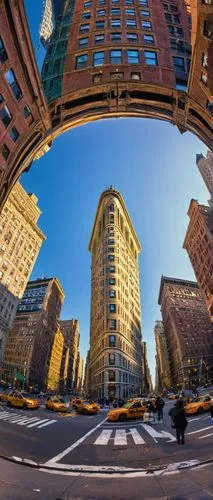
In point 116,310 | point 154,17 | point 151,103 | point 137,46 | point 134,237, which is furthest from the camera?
point 134,237

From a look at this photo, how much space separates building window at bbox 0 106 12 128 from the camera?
2252 cm

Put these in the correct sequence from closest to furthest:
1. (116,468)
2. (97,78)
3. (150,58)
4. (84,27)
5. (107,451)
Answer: (116,468), (107,451), (97,78), (150,58), (84,27)

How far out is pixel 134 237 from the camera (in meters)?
121

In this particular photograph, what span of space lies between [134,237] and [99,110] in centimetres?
9624

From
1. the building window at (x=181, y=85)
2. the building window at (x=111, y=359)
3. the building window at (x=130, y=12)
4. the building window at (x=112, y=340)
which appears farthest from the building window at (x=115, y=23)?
the building window at (x=111, y=359)

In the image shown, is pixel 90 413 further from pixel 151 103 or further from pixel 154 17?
pixel 154 17

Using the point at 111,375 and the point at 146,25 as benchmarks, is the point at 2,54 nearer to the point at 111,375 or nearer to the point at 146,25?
the point at 146,25

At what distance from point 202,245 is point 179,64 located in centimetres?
5836

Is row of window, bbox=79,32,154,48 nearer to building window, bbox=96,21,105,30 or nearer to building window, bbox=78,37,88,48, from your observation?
building window, bbox=78,37,88,48

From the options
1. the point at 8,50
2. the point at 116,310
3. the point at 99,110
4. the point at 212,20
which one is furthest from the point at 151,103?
the point at 116,310

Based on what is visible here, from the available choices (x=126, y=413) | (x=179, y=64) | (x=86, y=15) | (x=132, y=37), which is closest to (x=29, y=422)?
(x=126, y=413)

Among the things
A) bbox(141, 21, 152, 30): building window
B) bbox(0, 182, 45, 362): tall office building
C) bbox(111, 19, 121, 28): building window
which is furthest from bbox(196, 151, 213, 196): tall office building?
bbox(111, 19, 121, 28): building window

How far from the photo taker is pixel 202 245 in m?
79.6

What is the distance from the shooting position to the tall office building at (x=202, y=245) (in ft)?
242
